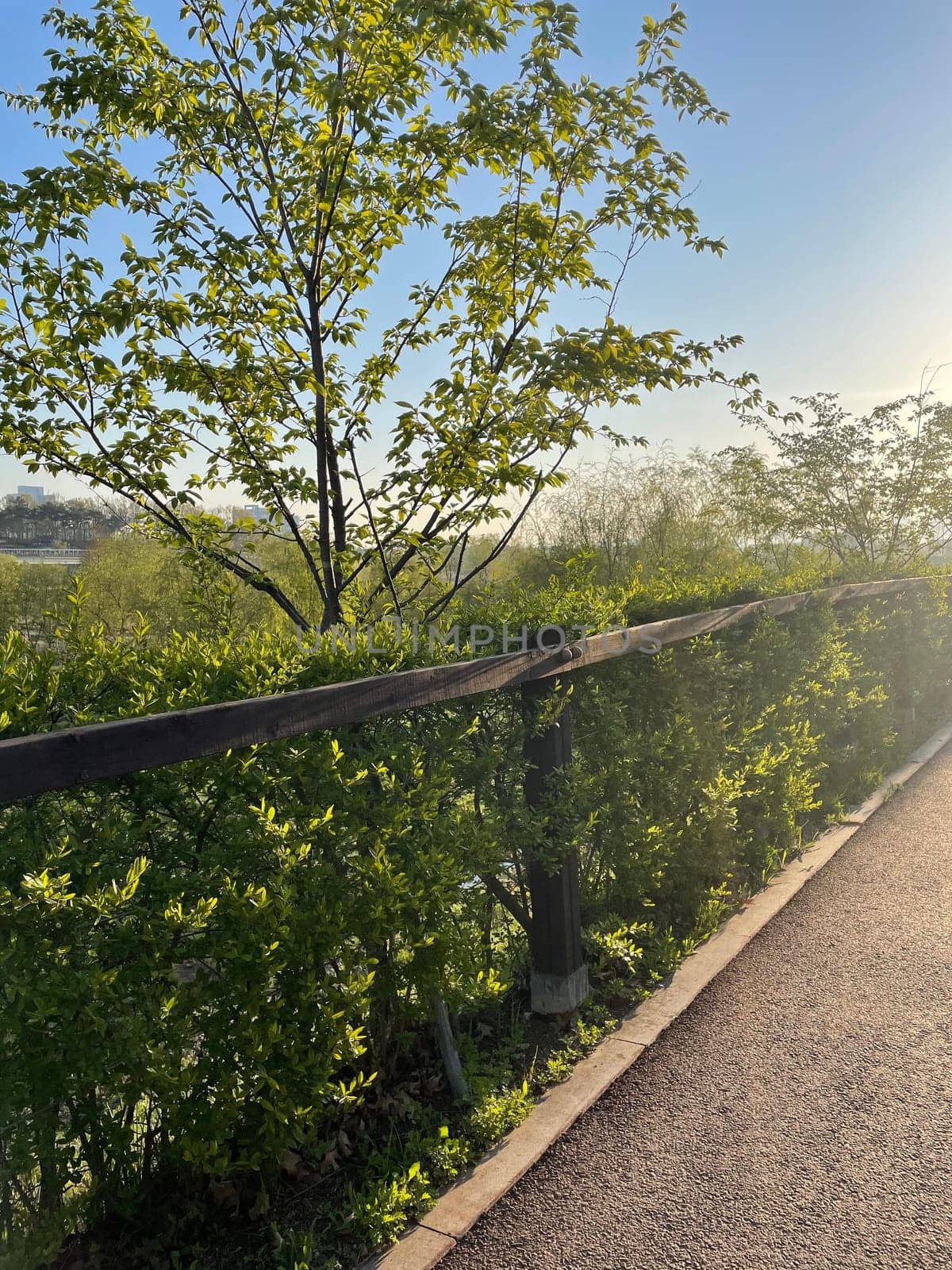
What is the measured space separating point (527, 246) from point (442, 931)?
3048 millimetres

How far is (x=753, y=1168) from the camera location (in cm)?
234

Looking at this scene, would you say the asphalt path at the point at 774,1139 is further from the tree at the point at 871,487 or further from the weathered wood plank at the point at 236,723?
the tree at the point at 871,487

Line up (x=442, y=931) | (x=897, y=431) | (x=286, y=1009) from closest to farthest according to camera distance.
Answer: (x=286, y=1009) < (x=442, y=931) < (x=897, y=431)

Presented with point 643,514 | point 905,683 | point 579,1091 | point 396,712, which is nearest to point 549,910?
point 579,1091

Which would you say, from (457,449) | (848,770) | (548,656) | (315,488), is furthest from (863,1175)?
(848,770)

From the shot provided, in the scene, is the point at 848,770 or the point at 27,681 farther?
the point at 848,770

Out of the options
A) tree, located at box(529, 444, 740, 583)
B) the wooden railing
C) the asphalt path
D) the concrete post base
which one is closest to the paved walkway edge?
the asphalt path

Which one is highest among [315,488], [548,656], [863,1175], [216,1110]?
[315,488]

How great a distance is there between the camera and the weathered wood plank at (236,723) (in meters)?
1.66

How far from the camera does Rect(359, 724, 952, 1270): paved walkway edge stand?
2133mm

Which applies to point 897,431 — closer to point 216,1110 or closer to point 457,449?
point 457,449

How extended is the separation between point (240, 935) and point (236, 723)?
1.65 feet

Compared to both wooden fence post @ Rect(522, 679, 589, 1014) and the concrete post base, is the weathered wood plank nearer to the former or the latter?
wooden fence post @ Rect(522, 679, 589, 1014)

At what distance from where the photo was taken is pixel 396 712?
8.39 feet
